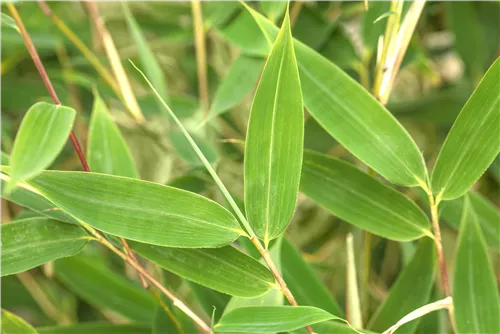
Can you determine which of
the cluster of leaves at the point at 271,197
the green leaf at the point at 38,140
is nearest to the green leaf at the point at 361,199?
the cluster of leaves at the point at 271,197

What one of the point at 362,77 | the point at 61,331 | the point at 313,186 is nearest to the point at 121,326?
the point at 61,331

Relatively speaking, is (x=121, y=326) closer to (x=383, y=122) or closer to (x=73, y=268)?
(x=73, y=268)

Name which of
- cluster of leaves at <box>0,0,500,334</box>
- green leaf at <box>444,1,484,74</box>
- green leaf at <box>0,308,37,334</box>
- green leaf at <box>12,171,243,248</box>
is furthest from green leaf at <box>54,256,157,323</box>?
green leaf at <box>444,1,484,74</box>

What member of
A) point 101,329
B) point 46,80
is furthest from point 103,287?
point 46,80

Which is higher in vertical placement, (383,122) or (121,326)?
(383,122)

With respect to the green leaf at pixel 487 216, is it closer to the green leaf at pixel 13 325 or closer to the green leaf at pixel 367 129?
the green leaf at pixel 367 129

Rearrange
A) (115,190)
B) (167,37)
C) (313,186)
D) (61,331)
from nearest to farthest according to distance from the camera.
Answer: (115,190)
(313,186)
(61,331)
(167,37)

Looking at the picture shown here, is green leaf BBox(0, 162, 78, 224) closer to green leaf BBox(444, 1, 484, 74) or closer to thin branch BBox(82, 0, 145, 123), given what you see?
thin branch BBox(82, 0, 145, 123)
